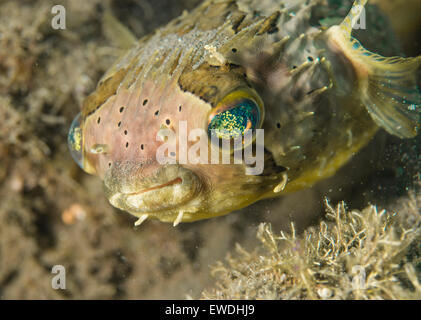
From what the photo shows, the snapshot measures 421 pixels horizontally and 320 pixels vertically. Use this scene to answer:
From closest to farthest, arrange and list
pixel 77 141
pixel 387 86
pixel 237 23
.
Result: pixel 237 23 < pixel 387 86 < pixel 77 141

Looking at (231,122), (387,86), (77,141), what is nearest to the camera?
(231,122)

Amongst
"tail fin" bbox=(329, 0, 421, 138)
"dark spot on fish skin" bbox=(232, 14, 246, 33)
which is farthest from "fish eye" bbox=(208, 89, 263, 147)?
"tail fin" bbox=(329, 0, 421, 138)

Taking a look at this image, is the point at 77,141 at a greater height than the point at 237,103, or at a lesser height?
lesser

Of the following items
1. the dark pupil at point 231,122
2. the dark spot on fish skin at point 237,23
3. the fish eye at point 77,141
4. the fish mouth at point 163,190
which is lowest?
the fish mouth at point 163,190

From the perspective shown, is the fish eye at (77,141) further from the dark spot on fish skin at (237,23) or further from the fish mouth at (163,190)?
the dark spot on fish skin at (237,23)

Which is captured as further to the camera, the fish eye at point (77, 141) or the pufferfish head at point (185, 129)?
the fish eye at point (77, 141)

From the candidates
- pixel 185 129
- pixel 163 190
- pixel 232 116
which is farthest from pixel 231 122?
pixel 163 190

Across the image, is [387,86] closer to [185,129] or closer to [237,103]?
[237,103]

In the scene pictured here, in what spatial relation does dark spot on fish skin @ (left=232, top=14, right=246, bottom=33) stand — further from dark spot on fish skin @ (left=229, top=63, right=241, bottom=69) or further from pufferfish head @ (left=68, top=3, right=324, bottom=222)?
dark spot on fish skin @ (left=229, top=63, right=241, bottom=69)

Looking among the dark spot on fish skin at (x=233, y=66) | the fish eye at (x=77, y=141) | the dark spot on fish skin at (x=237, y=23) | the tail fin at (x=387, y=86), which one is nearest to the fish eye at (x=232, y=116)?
the dark spot on fish skin at (x=233, y=66)
